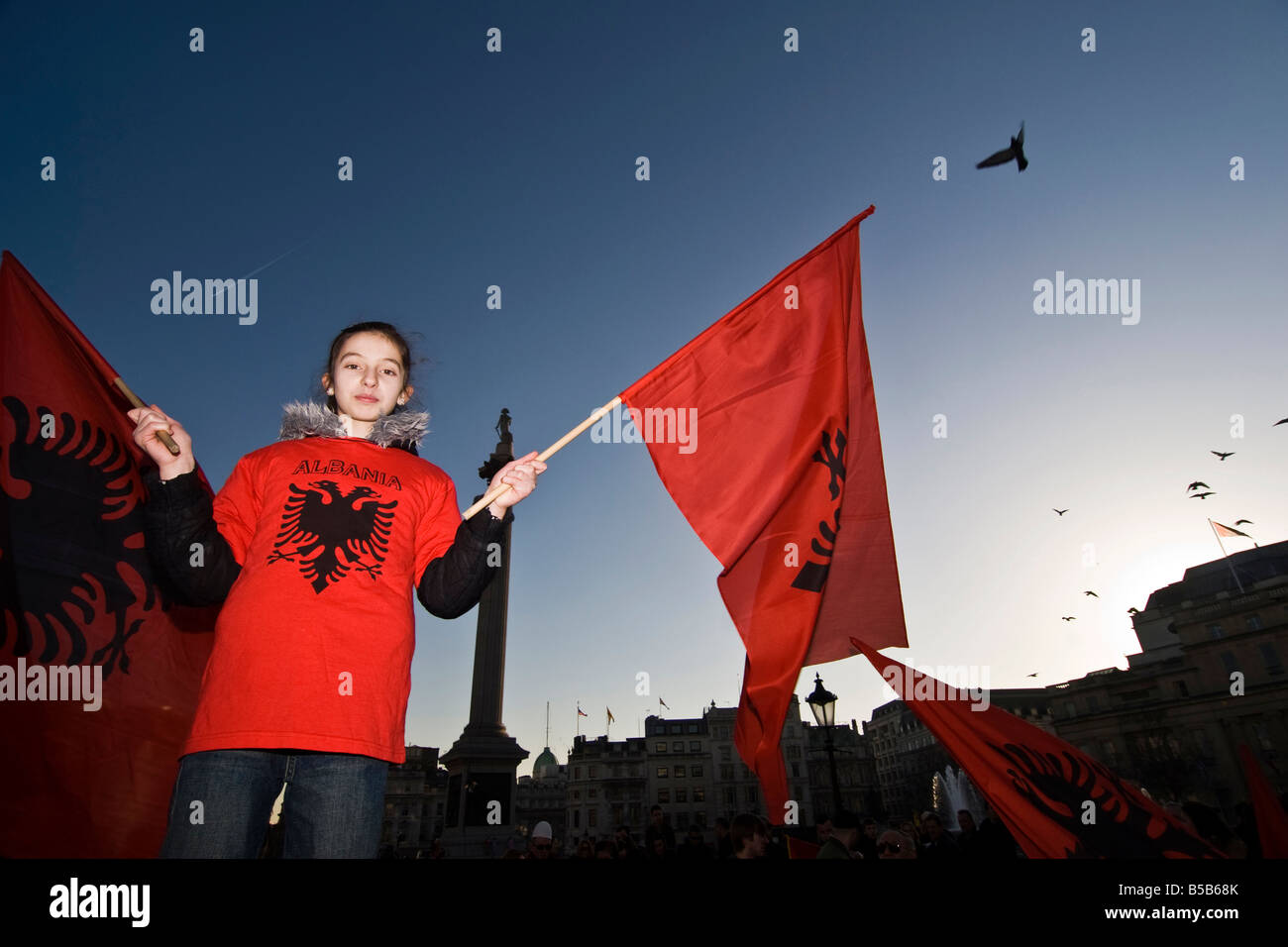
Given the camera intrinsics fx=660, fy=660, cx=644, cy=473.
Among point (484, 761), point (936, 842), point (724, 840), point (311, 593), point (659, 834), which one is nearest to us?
point (311, 593)

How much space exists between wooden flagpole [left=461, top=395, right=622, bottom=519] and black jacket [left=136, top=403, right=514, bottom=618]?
46 millimetres

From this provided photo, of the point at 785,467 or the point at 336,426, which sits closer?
the point at 336,426

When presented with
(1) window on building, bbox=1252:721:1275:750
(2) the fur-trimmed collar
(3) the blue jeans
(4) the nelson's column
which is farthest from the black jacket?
(1) window on building, bbox=1252:721:1275:750

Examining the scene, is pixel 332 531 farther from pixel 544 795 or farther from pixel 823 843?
pixel 544 795

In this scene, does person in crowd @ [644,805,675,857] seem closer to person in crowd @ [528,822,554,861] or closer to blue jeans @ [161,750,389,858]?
person in crowd @ [528,822,554,861]

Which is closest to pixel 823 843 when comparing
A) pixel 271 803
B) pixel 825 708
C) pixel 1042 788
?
pixel 825 708

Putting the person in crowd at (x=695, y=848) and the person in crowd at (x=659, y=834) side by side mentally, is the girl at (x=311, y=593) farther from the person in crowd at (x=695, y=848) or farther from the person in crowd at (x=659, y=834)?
the person in crowd at (x=659, y=834)

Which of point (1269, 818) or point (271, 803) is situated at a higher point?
point (271, 803)

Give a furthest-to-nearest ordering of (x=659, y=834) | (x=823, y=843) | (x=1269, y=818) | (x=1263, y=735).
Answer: (x=1263, y=735) < (x=659, y=834) < (x=823, y=843) < (x=1269, y=818)

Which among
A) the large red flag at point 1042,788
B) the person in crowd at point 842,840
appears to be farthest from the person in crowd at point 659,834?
the large red flag at point 1042,788

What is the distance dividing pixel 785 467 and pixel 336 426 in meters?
3.11

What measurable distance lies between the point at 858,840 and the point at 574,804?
3353 inches

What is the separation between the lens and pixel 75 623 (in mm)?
3127

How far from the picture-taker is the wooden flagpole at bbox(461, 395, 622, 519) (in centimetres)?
294
